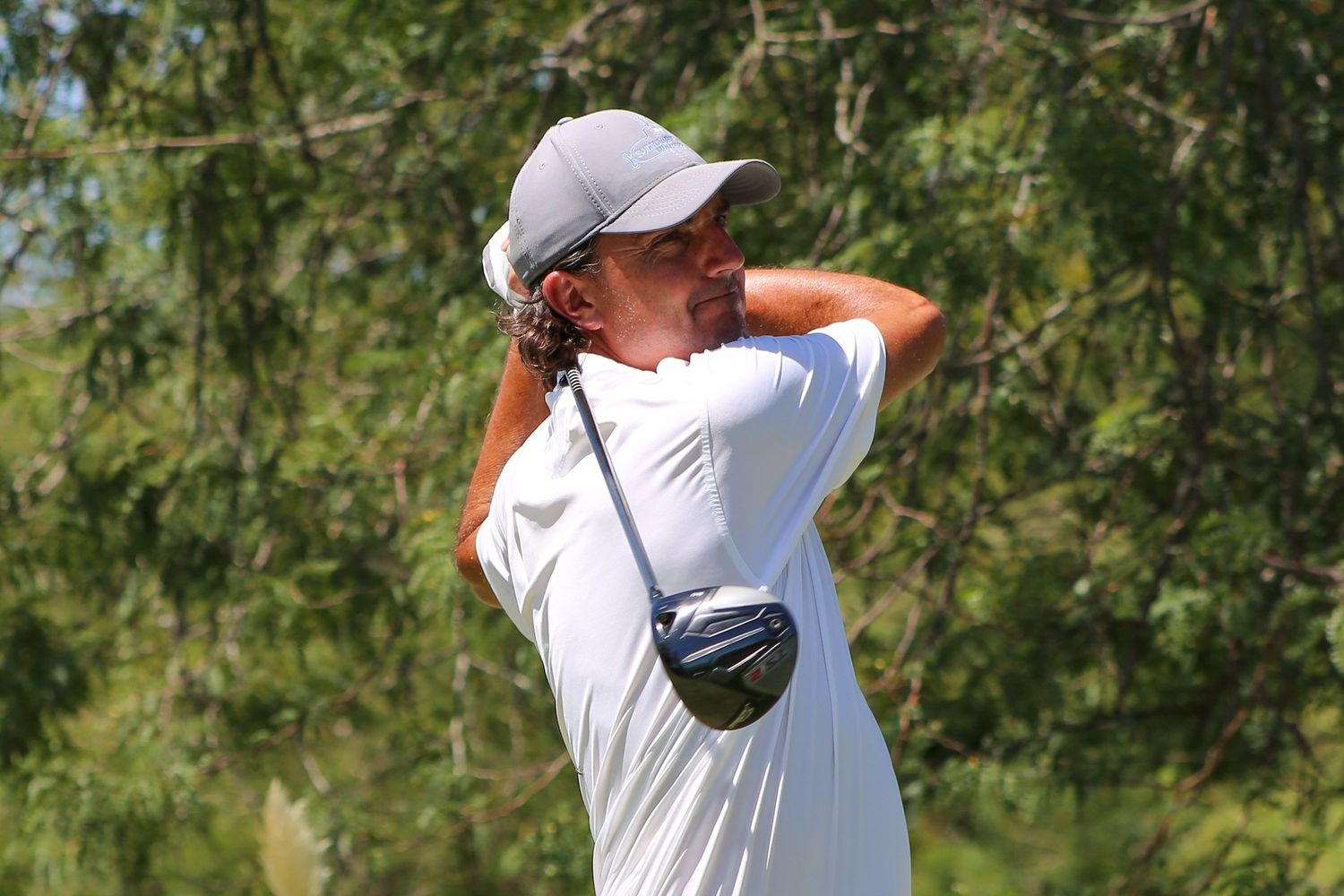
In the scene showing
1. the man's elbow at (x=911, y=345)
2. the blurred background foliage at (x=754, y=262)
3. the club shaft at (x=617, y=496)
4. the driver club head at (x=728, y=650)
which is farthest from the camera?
the blurred background foliage at (x=754, y=262)

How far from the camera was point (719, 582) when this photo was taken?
1.78 meters

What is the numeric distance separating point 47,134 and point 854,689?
451 centimetres

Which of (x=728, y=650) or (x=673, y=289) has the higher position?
(x=673, y=289)

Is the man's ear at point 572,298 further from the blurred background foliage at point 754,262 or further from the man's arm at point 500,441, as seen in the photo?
the blurred background foliage at point 754,262

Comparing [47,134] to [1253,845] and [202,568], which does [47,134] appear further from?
[1253,845]

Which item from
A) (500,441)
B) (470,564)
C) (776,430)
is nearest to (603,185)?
(776,430)

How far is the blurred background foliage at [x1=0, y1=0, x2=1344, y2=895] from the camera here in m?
4.42

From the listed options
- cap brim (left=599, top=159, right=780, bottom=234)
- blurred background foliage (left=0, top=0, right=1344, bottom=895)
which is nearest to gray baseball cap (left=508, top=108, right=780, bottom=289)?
cap brim (left=599, top=159, right=780, bottom=234)

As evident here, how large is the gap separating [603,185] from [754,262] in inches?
119

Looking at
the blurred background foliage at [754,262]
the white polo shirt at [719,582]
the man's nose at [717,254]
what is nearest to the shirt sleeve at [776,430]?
the white polo shirt at [719,582]

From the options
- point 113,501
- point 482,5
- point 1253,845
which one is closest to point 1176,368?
point 1253,845

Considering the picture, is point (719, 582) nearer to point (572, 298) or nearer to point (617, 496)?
→ point (617, 496)

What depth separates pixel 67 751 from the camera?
5625 mm

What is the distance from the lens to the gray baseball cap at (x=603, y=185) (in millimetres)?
1853
